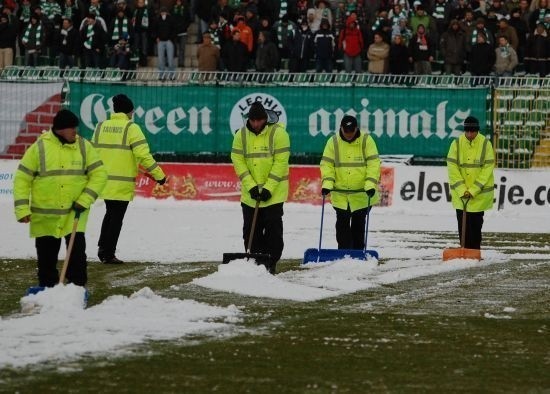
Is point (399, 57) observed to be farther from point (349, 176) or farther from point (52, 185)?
point (52, 185)

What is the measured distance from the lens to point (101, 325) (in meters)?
10.8

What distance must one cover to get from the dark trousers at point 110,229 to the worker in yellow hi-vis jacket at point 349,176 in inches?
91.6

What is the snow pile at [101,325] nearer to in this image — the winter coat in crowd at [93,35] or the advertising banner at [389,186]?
the advertising banner at [389,186]

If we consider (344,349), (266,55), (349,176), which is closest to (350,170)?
(349,176)

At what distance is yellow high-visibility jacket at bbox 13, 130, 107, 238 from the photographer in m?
12.1

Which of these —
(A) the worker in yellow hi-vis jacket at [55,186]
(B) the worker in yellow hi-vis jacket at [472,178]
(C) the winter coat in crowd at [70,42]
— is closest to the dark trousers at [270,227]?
(B) the worker in yellow hi-vis jacket at [472,178]

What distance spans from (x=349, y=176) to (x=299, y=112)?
10.3 meters

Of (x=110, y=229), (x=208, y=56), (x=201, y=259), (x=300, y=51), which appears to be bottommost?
(x=201, y=259)

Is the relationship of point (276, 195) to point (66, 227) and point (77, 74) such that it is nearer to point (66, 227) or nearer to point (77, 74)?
point (66, 227)

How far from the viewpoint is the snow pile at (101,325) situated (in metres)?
9.72

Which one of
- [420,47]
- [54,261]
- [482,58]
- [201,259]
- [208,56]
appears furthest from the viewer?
[208,56]

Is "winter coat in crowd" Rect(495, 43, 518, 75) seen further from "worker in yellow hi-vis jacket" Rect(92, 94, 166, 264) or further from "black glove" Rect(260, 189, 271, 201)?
"black glove" Rect(260, 189, 271, 201)

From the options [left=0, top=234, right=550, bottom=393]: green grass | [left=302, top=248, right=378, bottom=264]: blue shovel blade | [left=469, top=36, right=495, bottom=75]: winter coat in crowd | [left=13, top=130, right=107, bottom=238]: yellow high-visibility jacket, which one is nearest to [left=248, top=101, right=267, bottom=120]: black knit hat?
[left=302, top=248, right=378, bottom=264]: blue shovel blade

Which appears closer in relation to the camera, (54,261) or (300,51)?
(54,261)
